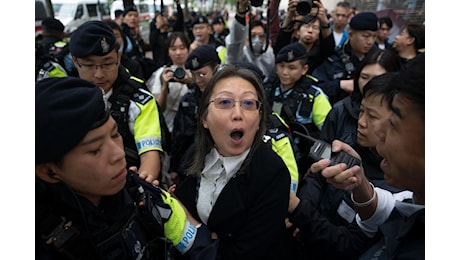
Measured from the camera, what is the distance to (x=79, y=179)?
106 centimetres

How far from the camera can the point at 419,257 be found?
1018mm

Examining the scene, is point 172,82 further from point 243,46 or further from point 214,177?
point 214,177

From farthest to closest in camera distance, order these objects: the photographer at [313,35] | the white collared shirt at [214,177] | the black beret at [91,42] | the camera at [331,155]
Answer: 1. the photographer at [313,35]
2. the black beret at [91,42]
3. the white collared shirt at [214,177]
4. the camera at [331,155]

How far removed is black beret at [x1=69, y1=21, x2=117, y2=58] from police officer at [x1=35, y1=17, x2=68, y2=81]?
3.21 ft

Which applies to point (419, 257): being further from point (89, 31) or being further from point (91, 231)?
point (89, 31)

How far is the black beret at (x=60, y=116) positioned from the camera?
37.1 inches

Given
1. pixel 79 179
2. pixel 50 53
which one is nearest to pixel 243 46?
pixel 50 53

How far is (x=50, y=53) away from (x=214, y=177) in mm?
2817

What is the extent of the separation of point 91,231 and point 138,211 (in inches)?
8.8

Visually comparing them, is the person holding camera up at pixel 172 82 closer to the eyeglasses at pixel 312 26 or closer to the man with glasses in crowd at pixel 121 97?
the man with glasses in crowd at pixel 121 97

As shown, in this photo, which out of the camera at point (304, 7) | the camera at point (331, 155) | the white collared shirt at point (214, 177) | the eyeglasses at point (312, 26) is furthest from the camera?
the eyeglasses at point (312, 26)

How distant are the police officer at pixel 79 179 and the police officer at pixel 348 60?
9.06ft

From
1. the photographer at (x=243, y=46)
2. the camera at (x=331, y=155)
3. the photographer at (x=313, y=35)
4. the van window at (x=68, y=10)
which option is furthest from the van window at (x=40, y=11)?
the camera at (x=331, y=155)

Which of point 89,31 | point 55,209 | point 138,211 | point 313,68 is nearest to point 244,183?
point 138,211
